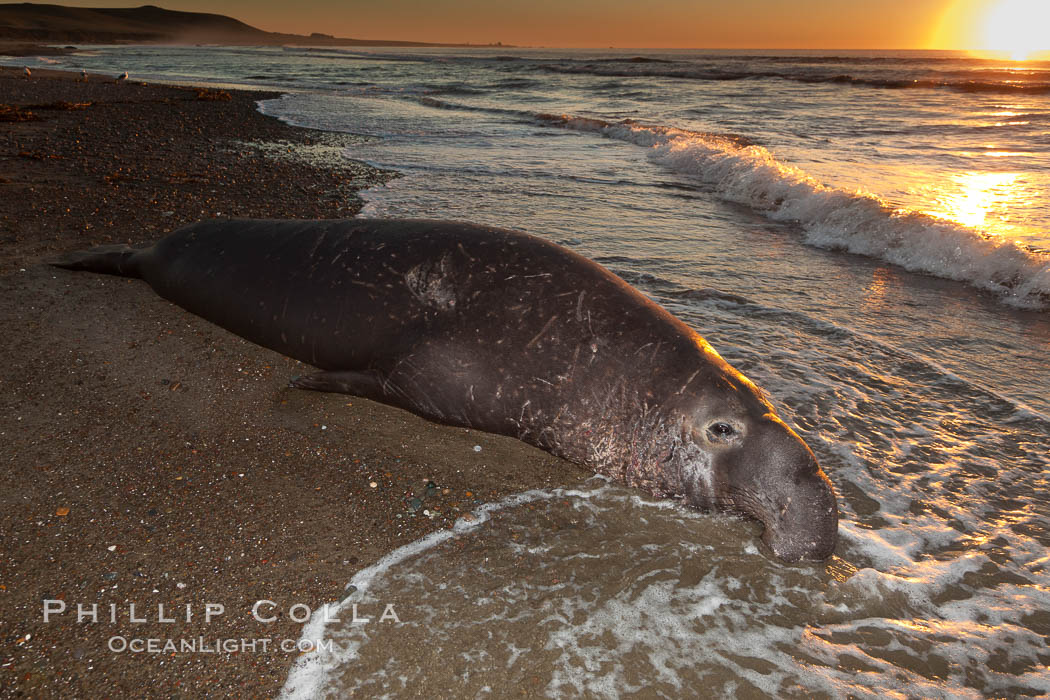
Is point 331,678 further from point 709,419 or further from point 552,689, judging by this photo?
point 709,419

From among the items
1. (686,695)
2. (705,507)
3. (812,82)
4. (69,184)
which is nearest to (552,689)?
(686,695)

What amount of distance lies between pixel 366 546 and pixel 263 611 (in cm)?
49

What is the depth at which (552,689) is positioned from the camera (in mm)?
2076

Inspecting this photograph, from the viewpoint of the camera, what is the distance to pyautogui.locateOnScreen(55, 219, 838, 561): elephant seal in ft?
9.18

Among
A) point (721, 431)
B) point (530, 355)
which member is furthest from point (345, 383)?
point (721, 431)

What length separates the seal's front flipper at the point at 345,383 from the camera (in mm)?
3389

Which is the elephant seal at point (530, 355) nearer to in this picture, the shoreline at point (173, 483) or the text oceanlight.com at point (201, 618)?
the shoreline at point (173, 483)

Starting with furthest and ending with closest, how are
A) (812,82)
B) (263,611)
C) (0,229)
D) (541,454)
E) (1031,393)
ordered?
1. (812,82)
2. (0,229)
3. (1031,393)
4. (541,454)
5. (263,611)

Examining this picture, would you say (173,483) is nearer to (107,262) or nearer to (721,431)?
(721,431)

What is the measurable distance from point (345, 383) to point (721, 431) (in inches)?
80.1

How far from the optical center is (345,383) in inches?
136

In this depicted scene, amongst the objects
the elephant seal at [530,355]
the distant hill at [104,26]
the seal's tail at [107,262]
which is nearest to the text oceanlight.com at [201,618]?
the elephant seal at [530,355]

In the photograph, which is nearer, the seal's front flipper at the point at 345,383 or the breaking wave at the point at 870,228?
the seal's front flipper at the point at 345,383

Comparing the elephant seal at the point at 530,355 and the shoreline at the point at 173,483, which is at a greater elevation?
the elephant seal at the point at 530,355
